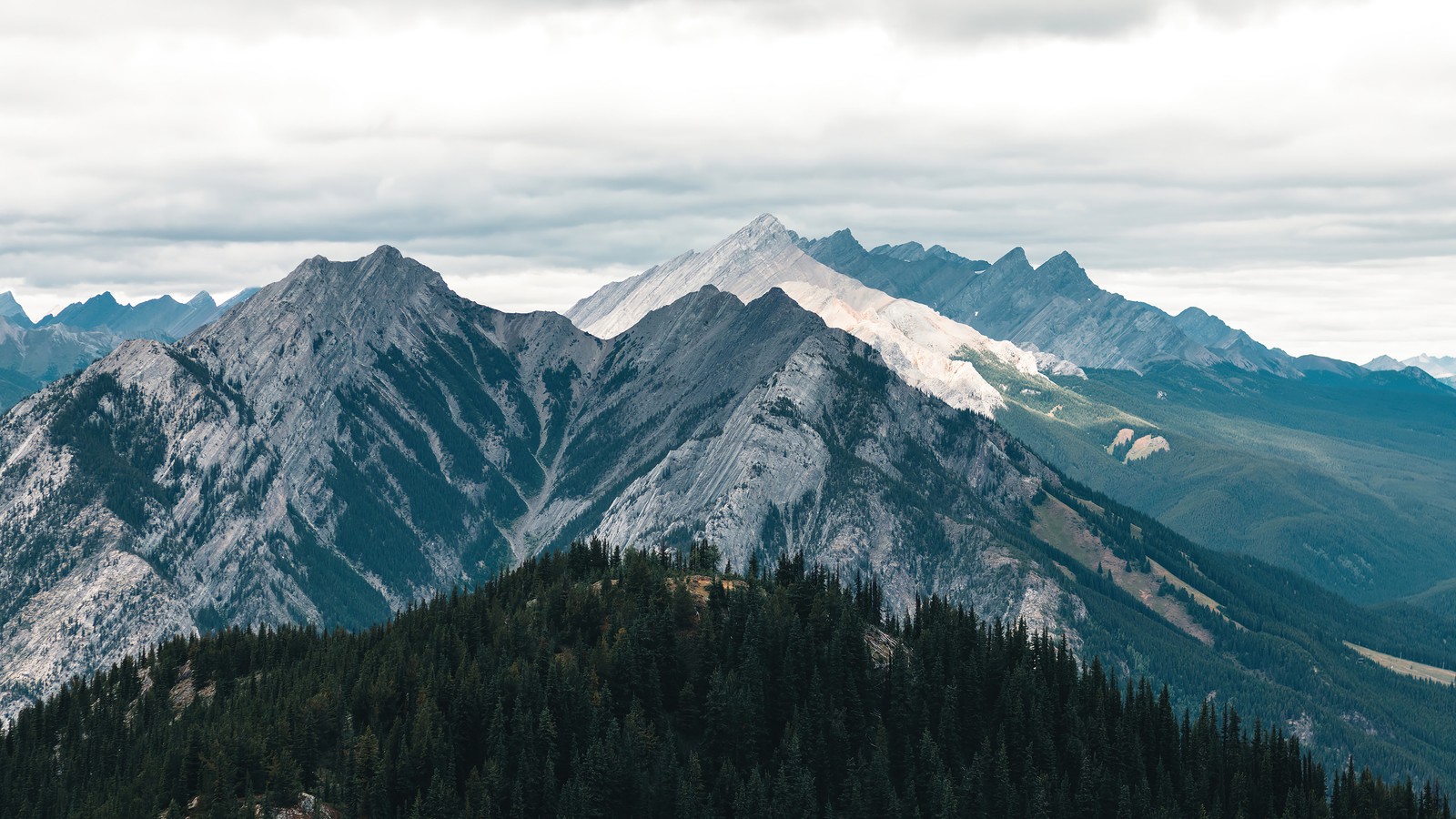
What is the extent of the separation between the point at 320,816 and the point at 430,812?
1326 centimetres

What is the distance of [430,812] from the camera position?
651ft

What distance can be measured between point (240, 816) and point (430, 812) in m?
23.1

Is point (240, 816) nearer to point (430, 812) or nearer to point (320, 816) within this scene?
point (320, 816)

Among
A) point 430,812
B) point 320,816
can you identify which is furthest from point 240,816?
point 430,812

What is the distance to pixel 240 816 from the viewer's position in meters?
198

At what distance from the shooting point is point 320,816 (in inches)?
7761

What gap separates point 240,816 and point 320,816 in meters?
9.89
